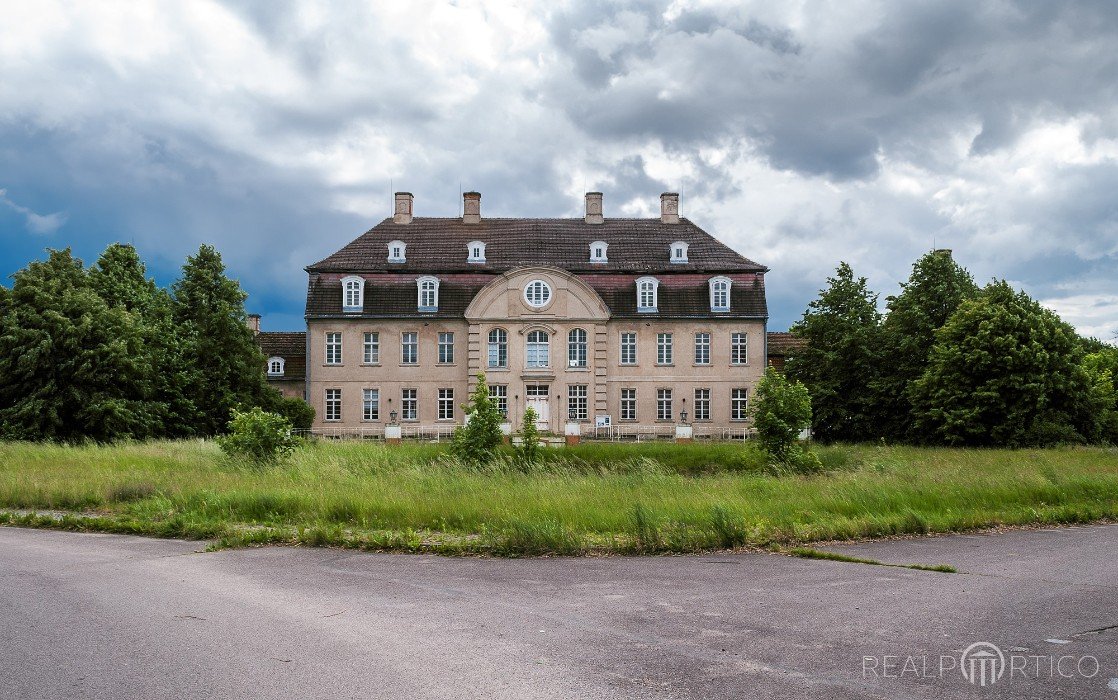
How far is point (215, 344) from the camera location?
36.2m

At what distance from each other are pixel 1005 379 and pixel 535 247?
23.6 m

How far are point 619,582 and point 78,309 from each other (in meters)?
29.8

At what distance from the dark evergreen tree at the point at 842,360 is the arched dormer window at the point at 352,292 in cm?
2257

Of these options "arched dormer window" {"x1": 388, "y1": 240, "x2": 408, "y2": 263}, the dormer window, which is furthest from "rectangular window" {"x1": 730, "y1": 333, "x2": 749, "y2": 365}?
"arched dormer window" {"x1": 388, "y1": 240, "x2": 408, "y2": 263}

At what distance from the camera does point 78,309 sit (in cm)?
3119

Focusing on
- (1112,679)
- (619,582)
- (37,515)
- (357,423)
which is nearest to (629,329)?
(357,423)

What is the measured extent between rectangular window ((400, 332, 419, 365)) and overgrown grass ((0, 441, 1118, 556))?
2545 centimetres

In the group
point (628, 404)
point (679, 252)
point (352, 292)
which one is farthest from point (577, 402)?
point (352, 292)

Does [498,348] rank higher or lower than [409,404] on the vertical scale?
higher

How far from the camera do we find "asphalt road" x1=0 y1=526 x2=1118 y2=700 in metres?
5.23

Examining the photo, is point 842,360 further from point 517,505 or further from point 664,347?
point 517,505

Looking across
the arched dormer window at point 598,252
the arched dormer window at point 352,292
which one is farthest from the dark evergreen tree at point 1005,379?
the arched dormer window at point 352,292

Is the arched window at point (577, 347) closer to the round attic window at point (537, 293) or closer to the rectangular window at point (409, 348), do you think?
the round attic window at point (537, 293)

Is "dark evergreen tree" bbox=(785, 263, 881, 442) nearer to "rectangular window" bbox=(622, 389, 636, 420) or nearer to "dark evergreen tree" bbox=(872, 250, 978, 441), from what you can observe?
"dark evergreen tree" bbox=(872, 250, 978, 441)
